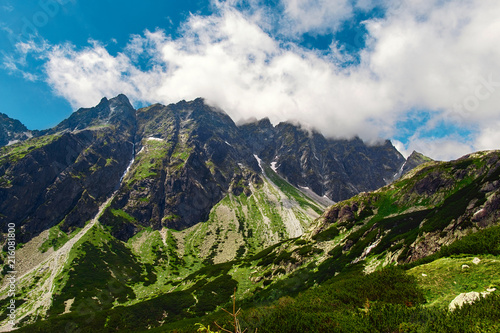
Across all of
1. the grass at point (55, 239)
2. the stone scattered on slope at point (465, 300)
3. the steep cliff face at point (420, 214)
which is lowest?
the stone scattered on slope at point (465, 300)

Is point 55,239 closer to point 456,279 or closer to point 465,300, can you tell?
point 456,279

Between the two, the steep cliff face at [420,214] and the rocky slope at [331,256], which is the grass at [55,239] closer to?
the rocky slope at [331,256]

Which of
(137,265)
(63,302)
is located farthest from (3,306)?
(137,265)

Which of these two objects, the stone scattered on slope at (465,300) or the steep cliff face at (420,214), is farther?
the steep cliff face at (420,214)

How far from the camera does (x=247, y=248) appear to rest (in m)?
193

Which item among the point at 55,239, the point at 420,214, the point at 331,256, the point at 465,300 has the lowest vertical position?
the point at 331,256

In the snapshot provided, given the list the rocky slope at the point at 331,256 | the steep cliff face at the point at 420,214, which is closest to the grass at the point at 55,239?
the rocky slope at the point at 331,256

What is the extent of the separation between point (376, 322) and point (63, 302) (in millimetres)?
143650

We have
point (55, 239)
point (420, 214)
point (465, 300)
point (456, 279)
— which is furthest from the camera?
point (55, 239)

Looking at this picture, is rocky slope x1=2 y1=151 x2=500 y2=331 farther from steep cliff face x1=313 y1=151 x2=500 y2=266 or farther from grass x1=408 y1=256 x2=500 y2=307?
grass x1=408 y1=256 x2=500 y2=307

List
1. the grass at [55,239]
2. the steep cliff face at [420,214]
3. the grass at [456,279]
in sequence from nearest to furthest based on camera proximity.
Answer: the grass at [456,279], the steep cliff face at [420,214], the grass at [55,239]

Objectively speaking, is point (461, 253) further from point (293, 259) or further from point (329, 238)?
point (329, 238)

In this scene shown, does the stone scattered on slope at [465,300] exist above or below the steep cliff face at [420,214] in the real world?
below

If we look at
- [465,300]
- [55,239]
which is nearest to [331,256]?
[465,300]
